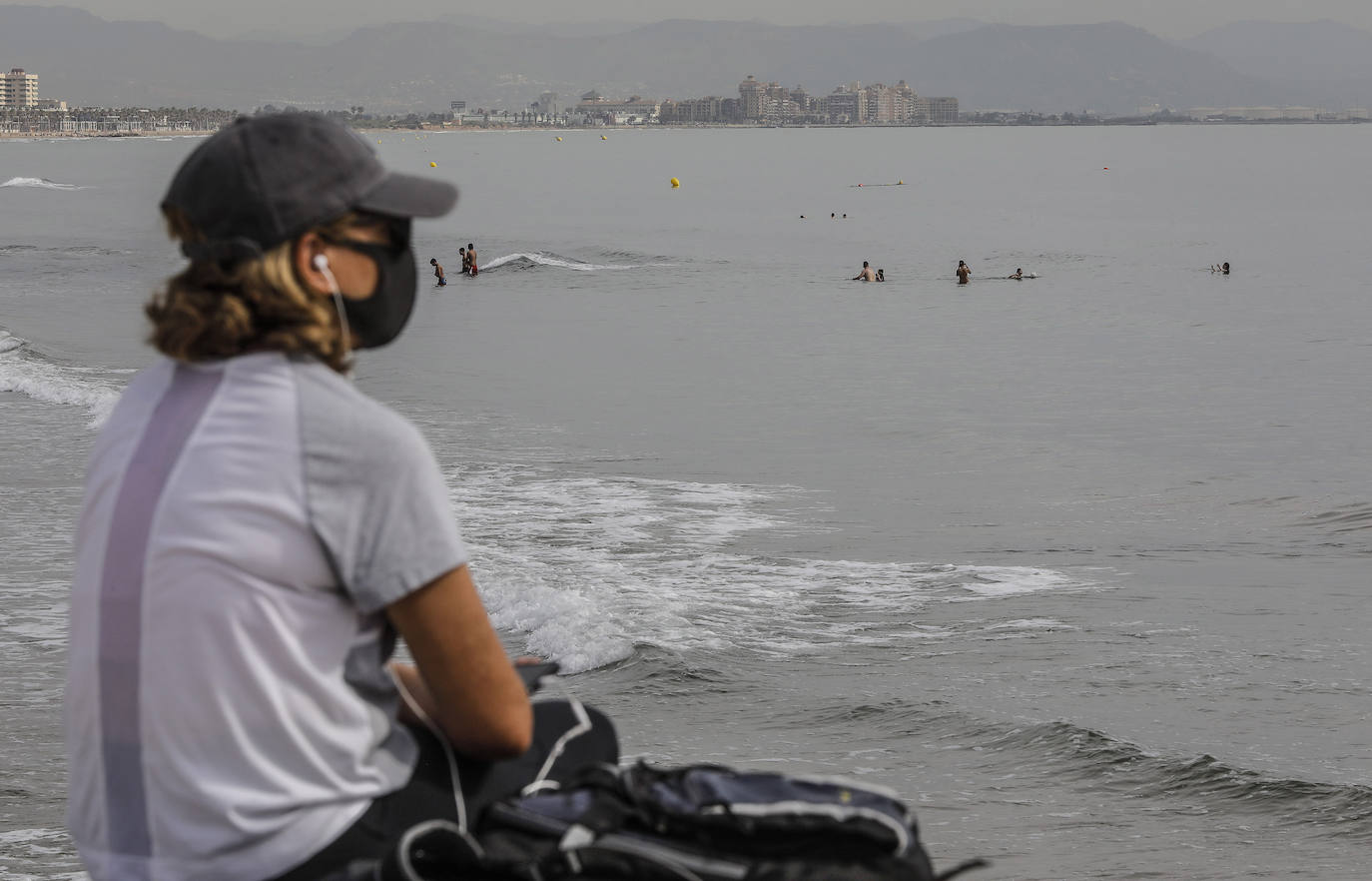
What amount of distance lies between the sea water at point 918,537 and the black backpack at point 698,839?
254 cm

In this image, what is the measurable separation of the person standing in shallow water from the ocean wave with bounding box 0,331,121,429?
1886 cm

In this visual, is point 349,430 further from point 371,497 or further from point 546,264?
point 546,264

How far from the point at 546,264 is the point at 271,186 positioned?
5718 cm

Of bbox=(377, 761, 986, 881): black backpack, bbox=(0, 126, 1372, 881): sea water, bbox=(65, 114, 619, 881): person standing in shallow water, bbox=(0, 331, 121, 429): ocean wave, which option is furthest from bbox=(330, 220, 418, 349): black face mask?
bbox=(0, 331, 121, 429): ocean wave

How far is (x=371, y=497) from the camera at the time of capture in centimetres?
220

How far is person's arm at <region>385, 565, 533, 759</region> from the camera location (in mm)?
2275

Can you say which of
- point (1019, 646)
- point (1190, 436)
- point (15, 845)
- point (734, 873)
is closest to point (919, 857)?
point (734, 873)

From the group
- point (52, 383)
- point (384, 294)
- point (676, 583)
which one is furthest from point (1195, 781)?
point (52, 383)

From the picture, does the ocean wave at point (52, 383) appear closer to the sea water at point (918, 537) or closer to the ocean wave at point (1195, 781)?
the sea water at point (918, 537)

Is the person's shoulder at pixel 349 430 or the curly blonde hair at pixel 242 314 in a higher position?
the curly blonde hair at pixel 242 314

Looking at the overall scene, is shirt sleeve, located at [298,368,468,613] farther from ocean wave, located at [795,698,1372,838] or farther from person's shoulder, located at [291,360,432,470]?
ocean wave, located at [795,698,1372,838]

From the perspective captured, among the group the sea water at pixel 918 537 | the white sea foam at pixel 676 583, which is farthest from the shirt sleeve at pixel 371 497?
the white sea foam at pixel 676 583

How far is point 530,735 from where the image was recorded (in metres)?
2.52

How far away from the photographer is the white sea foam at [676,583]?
36.5 ft
